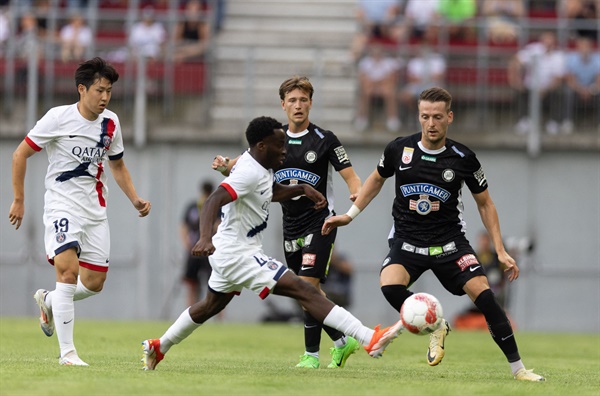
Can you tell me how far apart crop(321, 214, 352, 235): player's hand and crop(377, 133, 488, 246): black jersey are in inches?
19.4

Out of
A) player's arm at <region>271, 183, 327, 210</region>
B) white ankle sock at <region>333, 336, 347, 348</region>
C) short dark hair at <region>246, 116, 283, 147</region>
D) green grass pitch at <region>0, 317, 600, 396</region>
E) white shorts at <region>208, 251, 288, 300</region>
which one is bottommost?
green grass pitch at <region>0, 317, 600, 396</region>

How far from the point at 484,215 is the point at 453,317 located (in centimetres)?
1318

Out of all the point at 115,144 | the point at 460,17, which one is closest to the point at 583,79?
the point at 460,17

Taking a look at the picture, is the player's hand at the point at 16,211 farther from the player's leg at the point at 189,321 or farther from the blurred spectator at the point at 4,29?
the blurred spectator at the point at 4,29

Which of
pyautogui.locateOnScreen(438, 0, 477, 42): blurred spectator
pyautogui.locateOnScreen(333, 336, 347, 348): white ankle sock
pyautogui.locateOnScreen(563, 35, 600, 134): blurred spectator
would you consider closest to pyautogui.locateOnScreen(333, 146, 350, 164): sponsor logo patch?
pyautogui.locateOnScreen(333, 336, 347, 348): white ankle sock

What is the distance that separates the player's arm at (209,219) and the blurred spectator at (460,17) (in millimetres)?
15522

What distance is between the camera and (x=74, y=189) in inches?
417

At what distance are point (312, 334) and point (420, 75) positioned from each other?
12.4 m

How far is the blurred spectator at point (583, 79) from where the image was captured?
915 inches

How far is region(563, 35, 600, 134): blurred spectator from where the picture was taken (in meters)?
23.3

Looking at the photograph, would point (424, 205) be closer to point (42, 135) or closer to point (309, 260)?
point (309, 260)

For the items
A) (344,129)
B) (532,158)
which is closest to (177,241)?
(344,129)

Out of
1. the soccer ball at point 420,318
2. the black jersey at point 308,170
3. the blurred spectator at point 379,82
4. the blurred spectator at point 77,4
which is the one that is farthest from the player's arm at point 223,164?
the blurred spectator at point 77,4

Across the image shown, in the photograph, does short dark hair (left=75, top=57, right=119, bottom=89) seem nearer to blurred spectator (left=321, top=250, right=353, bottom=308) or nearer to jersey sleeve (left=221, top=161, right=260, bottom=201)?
jersey sleeve (left=221, top=161, right=260, bottom=201)
